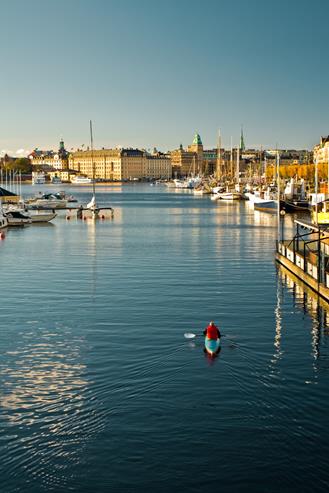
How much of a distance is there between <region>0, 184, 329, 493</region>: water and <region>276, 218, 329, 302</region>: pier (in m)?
0.77

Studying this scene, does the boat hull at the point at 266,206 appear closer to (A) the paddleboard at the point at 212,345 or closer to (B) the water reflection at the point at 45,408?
(A) the paddleboard at the point at 212,345

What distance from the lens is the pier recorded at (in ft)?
108

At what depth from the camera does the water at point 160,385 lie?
14.5 m

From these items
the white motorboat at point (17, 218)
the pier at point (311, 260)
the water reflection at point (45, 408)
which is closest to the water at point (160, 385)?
the water reflection at point (45, 408)

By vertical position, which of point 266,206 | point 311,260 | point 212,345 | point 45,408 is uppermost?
point 266,206

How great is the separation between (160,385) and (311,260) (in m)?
20.0

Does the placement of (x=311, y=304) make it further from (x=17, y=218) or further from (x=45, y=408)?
(x=17, y=218)

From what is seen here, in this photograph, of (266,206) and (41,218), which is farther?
(266,206)

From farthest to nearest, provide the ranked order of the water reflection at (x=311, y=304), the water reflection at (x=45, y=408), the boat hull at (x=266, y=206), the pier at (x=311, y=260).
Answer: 1. the boat hull at (x=266, y=206)
2. the pier at (x=311, y=260)
3. the water reflection at (x=311, y=304)
4. the water reflection at (x=45, y=408)

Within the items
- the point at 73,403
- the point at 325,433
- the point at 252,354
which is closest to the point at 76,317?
the point at 252,354

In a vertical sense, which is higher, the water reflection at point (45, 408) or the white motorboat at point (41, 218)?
the white motorboat at point (41, 218)

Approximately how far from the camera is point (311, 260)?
123 feet

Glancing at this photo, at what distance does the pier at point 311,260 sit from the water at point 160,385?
77 cm

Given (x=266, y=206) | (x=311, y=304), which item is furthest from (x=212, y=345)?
(x=266, y=206)
